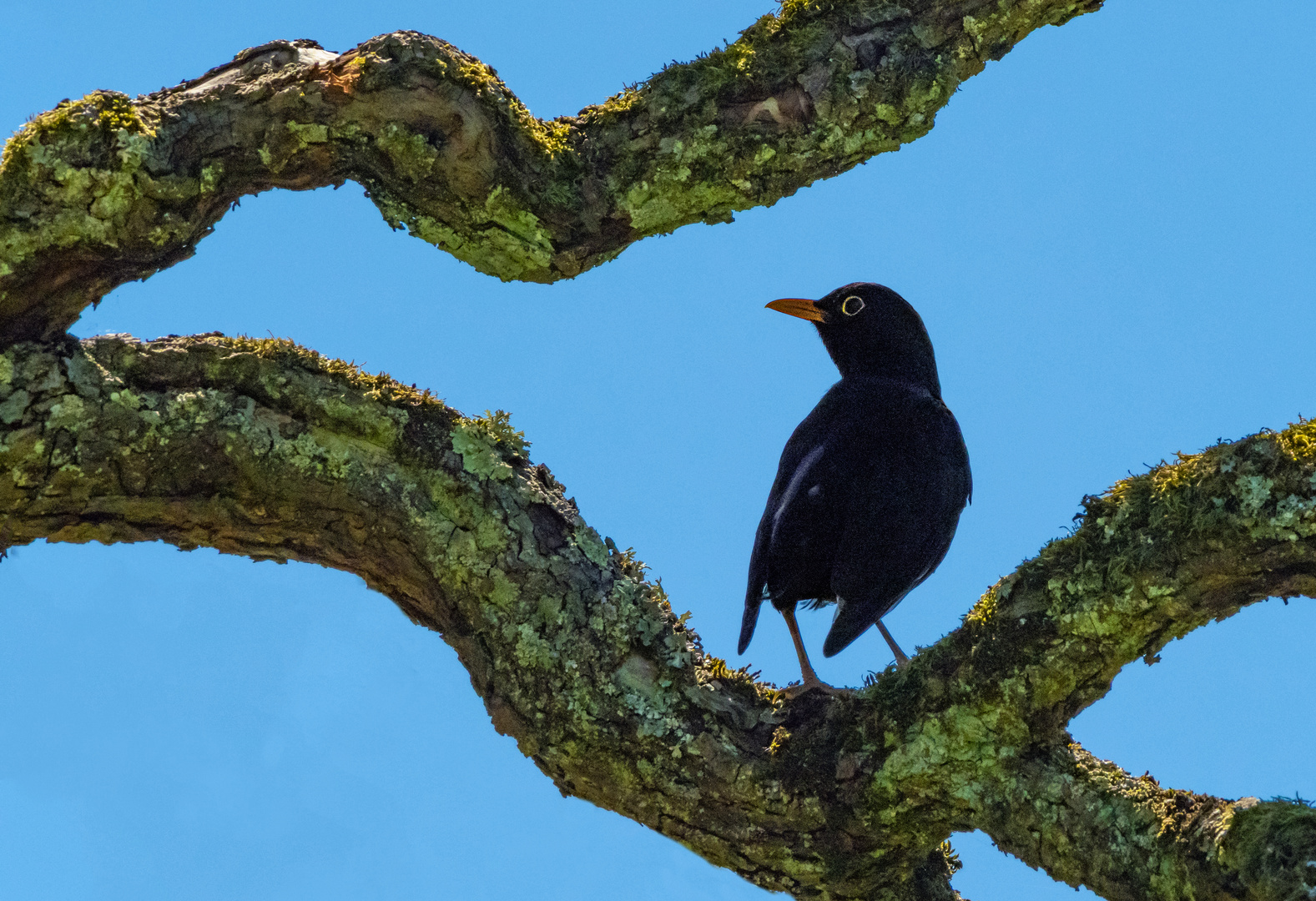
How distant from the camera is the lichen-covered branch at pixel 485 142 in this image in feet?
13.5

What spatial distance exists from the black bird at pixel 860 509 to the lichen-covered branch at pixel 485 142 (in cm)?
149

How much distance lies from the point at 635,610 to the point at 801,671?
1.17 m

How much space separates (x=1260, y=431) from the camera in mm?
3371

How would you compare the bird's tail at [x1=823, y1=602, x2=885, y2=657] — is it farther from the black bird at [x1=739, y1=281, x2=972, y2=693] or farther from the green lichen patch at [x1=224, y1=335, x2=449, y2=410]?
the green lichen patch at [x1=224, y1=335, x2=449, y2=410]

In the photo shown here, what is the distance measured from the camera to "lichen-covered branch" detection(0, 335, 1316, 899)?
352cm

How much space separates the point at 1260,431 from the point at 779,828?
1.95 meters

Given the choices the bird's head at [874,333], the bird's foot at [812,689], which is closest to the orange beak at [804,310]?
the bird's head at [874,333]

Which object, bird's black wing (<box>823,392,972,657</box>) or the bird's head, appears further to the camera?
the bird's head

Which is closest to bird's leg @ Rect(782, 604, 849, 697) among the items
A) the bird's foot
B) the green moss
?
the bird's foot

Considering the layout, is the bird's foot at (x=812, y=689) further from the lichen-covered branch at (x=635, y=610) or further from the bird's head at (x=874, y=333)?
the bird's head at (x=874, y=333)

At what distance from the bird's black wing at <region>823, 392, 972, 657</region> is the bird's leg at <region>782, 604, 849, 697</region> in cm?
11

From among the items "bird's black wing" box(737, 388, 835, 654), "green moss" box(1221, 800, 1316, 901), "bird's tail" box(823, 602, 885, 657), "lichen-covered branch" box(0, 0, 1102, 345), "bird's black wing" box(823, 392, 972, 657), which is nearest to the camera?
"green moss" box(1221, 800, 1316, 901)

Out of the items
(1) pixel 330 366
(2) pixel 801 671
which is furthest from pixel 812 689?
(1) pixel 330 366

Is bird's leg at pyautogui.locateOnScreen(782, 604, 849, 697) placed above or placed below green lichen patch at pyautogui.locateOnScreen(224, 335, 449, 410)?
below
